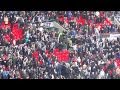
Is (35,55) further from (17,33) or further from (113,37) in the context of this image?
(113,37)

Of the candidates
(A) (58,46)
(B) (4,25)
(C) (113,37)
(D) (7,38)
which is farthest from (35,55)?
(C) (113,37)

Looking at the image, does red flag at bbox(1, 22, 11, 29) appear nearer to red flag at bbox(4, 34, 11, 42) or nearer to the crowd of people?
the crowd of people

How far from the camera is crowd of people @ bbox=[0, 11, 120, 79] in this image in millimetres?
6071

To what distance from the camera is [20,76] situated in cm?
601

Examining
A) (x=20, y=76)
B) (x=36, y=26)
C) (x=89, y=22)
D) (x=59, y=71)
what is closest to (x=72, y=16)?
(x=89, y=22)

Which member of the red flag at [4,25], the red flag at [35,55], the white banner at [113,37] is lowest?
the red flag at [35,55]

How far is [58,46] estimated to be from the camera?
6.19 m

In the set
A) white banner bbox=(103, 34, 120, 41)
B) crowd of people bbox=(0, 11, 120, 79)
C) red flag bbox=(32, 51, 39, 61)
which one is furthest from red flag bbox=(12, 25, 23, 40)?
white banner bbox=(103, 34, 120, 41)

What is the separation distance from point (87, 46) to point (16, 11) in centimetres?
160

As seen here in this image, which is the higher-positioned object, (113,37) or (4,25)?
(4,25)

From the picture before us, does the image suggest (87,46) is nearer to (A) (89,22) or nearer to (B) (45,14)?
(A) (89,22)

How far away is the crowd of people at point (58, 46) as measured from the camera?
6071 millimetres

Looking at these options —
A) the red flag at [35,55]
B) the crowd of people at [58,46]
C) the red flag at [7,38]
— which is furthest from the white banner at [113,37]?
the red flag at [7,38]

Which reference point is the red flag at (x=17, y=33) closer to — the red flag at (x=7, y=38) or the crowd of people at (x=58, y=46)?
the crowd of people at (x=58, y=46)
